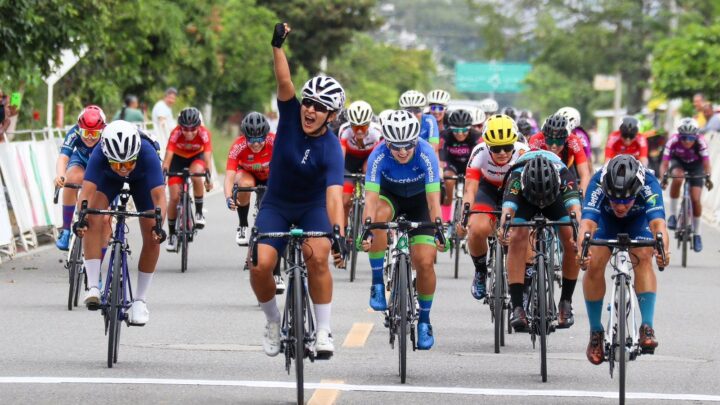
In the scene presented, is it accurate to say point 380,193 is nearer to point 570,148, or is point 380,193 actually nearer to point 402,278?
point 402,278

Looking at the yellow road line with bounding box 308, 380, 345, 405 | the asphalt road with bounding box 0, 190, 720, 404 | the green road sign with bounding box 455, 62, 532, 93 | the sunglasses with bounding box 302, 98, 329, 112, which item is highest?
the green road sign with bounding box 455, 62, 532, 93

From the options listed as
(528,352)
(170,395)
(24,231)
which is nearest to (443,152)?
(24,231)

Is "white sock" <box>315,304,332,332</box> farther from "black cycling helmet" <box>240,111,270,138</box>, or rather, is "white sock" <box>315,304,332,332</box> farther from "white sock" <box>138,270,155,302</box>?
"black cycling helmet" <box>240,111,270,138</box>

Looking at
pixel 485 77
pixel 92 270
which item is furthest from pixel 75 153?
pixel 485 77

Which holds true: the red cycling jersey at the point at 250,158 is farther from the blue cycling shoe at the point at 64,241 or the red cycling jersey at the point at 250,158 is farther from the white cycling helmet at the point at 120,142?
the white cycling helmet at the point at 120,142

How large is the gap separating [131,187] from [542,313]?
323 centimetres

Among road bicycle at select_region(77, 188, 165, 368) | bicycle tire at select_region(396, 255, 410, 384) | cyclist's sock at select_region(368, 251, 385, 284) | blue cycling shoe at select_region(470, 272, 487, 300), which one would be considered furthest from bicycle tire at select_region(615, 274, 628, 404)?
blue cycling shoe at select_region(470, 272, 487, 300)

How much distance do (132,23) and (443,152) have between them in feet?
49.6

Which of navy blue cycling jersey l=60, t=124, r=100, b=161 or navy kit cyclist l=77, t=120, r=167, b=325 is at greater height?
navy blue cycling jersey l=60, t=124, r=100, b=161

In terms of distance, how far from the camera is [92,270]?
12266mm

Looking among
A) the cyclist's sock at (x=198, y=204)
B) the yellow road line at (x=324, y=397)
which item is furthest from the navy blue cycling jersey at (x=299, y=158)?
the cyclist's sock at (x=198, y=204)

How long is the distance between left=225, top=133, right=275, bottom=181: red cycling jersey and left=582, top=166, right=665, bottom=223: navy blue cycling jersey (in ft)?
22.5

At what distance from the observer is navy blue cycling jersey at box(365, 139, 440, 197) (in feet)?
41.0

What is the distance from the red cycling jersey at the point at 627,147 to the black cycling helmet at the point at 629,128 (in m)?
0.11
